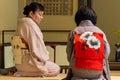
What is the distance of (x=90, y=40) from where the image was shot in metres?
2.71

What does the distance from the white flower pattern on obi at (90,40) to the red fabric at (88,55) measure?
24mm

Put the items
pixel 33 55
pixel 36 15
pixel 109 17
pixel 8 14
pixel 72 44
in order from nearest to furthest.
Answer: pixel 72 44 → pixel 33 55 → pixel 36 15 → pixel 8 14 → pixel 109 17

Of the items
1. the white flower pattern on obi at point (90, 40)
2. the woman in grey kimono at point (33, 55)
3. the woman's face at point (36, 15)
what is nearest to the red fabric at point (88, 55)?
the white flower pattern on obi at point (90, 40)

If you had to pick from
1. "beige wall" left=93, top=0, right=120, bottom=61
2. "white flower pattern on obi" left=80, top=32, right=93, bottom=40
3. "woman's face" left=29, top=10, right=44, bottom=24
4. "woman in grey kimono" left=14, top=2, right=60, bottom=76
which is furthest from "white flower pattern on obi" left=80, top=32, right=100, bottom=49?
"beige wall" left=93, top=0, right=120, bottom=61

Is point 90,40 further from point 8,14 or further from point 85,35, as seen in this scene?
point 8,14

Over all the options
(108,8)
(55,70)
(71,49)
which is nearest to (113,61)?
(108,8)

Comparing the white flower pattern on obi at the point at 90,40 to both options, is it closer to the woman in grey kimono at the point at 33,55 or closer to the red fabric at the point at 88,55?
the red fabric at the point at 88,55

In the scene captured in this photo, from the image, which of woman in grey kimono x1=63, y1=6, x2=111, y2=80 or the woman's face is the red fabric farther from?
the woman's face

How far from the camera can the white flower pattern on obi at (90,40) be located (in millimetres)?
2695

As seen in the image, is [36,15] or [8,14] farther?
[8,14]

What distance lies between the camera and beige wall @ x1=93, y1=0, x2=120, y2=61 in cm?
564

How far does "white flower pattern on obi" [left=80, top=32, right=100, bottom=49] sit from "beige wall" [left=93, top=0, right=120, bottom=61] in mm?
2964

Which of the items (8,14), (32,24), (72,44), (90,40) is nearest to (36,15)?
(32,24)

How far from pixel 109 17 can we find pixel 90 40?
3043 mm
